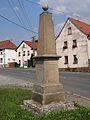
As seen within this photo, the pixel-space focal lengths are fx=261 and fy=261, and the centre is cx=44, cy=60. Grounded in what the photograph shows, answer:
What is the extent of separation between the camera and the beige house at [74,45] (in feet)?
133

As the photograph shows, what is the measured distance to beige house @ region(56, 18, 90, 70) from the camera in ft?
133

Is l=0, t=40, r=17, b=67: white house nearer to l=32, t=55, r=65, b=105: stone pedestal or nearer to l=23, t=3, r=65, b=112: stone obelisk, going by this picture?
l=23, t=3, r=65, b=112: stone obelisk

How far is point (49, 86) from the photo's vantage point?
28.6ft

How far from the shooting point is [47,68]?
8.84 m

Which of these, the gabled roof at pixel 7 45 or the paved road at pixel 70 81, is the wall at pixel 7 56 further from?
the paved road at pixel 70 81

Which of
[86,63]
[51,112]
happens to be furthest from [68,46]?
[51,112]

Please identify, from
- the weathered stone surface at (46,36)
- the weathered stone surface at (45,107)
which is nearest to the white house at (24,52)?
the weathered stone surface at (46,36)

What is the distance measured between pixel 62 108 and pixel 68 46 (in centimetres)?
3620

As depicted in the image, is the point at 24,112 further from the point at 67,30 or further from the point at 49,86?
the point at 67,30

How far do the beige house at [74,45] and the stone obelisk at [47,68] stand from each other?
30.8m

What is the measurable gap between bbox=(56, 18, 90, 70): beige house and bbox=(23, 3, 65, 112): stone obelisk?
30808 millimetres

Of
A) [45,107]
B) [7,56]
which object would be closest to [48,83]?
[45,107]

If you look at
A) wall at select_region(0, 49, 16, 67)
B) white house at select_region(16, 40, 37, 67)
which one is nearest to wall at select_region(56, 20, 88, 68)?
white house at select_region(16, 40, 37, 67)

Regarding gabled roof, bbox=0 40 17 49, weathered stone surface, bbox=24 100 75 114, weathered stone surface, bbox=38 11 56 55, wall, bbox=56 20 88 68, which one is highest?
gabled roof, bbox=0 40 17 49
